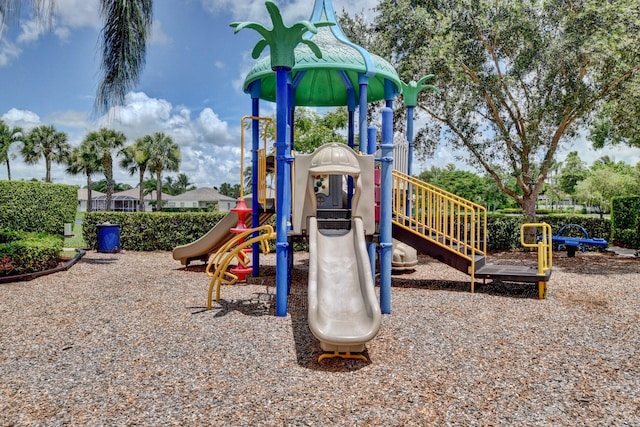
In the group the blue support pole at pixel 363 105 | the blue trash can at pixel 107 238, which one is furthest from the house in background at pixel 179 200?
the blue support pole at pixel 363 105

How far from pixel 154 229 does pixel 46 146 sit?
113ft

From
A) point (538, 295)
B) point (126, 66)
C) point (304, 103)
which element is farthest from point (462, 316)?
point (126, 66)

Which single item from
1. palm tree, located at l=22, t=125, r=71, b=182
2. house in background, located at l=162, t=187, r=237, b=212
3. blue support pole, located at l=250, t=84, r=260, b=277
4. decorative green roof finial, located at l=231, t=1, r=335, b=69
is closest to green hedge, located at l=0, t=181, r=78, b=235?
blue support pole, located at l=250, t=84, r=260, b=277

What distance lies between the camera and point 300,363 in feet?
14.4

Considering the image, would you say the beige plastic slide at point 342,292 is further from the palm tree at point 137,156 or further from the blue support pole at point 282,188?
the palm tree at point 137,156

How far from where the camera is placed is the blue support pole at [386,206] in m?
6.21

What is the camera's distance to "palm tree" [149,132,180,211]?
131ft

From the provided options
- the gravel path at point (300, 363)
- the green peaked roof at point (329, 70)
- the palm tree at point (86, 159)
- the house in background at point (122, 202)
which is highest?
the palm tree at point (86, 159)

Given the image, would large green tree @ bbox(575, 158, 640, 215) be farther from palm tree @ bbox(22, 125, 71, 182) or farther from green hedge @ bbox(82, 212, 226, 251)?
palm tree @ bbox(22, 125, 71, 182)

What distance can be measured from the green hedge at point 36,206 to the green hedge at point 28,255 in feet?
9.98

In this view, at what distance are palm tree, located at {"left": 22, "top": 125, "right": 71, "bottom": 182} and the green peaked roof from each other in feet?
128

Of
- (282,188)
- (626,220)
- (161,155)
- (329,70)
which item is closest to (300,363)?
(282,188)

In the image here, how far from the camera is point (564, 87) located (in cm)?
1208

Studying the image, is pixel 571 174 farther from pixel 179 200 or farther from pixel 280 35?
pixel 280 35
